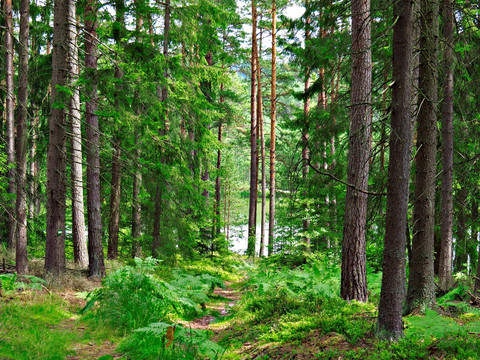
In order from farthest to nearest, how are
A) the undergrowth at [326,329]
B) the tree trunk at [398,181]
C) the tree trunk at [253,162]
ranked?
the tree trunk at [253,162]
the tree trunk at [398,181]
the undergrowth at [326,329]

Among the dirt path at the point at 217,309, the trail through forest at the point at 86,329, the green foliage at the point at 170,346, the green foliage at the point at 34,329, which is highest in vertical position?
the green foliage at the point at 170,346

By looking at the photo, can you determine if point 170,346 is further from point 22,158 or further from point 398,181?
point 22,158

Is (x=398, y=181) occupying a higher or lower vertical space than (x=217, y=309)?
higher

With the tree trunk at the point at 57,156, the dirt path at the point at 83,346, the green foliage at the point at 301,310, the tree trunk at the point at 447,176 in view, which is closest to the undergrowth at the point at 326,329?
the green foliage at the point at 301,310

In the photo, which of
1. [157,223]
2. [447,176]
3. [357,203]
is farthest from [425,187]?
[157,223]

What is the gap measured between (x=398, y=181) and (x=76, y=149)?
6.36m

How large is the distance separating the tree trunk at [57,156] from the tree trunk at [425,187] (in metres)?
6.48

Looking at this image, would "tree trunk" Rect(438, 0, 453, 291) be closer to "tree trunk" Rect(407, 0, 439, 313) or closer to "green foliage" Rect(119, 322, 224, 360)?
"tree trunk" Rect(407, 0, 439, 313)

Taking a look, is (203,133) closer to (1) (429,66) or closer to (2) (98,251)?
(2) (98,251)

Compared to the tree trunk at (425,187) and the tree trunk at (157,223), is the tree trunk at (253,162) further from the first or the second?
the tree trunk at (425,187)

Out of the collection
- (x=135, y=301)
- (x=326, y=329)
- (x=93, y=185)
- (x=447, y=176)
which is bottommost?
(x=135, y=301)

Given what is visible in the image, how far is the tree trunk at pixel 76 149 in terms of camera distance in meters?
7.54

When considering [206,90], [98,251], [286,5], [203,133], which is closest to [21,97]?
[98,251]

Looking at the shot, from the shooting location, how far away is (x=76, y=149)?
297 inches
